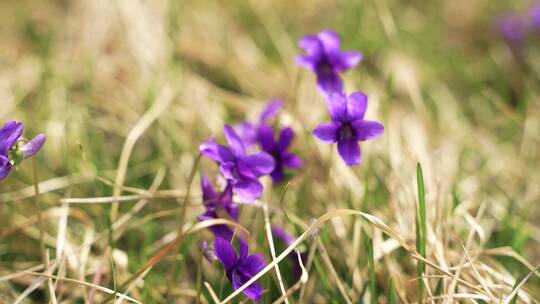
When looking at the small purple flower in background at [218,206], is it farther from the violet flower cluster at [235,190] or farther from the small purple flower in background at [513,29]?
the small purple flower in background at [513,29]

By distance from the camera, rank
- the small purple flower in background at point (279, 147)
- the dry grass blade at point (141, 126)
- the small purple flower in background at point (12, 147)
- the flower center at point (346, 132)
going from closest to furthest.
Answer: the small purple flower in background at point (12, 147)
the flower center at point (346, 132)
the small purple flower in background at point (279, 147)
the dry grass blade at point (141, 126)

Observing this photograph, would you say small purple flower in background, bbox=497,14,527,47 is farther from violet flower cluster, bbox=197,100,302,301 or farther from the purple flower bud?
the purple flower bud

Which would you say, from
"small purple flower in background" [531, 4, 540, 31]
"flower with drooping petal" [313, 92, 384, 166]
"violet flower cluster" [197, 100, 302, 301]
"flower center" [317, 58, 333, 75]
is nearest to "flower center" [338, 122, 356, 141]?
"flower with drooping petal" [313, 92, 384, 166]

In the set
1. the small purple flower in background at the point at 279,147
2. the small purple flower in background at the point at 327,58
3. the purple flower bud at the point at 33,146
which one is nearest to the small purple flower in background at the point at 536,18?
the small purple flower in background at the point at 327,58

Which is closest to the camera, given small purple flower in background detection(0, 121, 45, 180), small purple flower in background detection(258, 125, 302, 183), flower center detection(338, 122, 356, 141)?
small purple flower in background detection(0, 121, 45, 180)

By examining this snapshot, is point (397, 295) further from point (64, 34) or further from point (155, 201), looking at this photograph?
point (64, 34)
